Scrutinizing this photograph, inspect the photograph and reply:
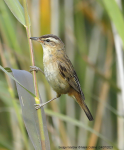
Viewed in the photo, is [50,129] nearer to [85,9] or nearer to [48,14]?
[48,14]

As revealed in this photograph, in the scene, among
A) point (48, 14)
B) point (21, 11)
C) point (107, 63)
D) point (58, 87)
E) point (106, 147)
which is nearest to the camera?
point (21, 11)

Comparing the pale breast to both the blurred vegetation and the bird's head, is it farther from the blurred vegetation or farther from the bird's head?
the blurred vegetation

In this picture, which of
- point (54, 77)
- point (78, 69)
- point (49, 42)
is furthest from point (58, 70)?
point (78, 69)

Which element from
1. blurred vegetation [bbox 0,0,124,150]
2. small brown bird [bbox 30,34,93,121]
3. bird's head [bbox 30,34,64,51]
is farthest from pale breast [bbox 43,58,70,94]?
blurred vegetation [bbox 0,0,124,150]

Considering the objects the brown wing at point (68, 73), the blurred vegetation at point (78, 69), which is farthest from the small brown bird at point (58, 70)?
the blurred vegetation at point (78, 69)

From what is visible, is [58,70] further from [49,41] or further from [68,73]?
[49,41]

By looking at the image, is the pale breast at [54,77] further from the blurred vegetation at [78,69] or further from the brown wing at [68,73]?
the blurred vegetation at [78,69]

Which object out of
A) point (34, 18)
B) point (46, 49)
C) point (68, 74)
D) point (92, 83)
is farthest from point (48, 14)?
point (92, 83)
